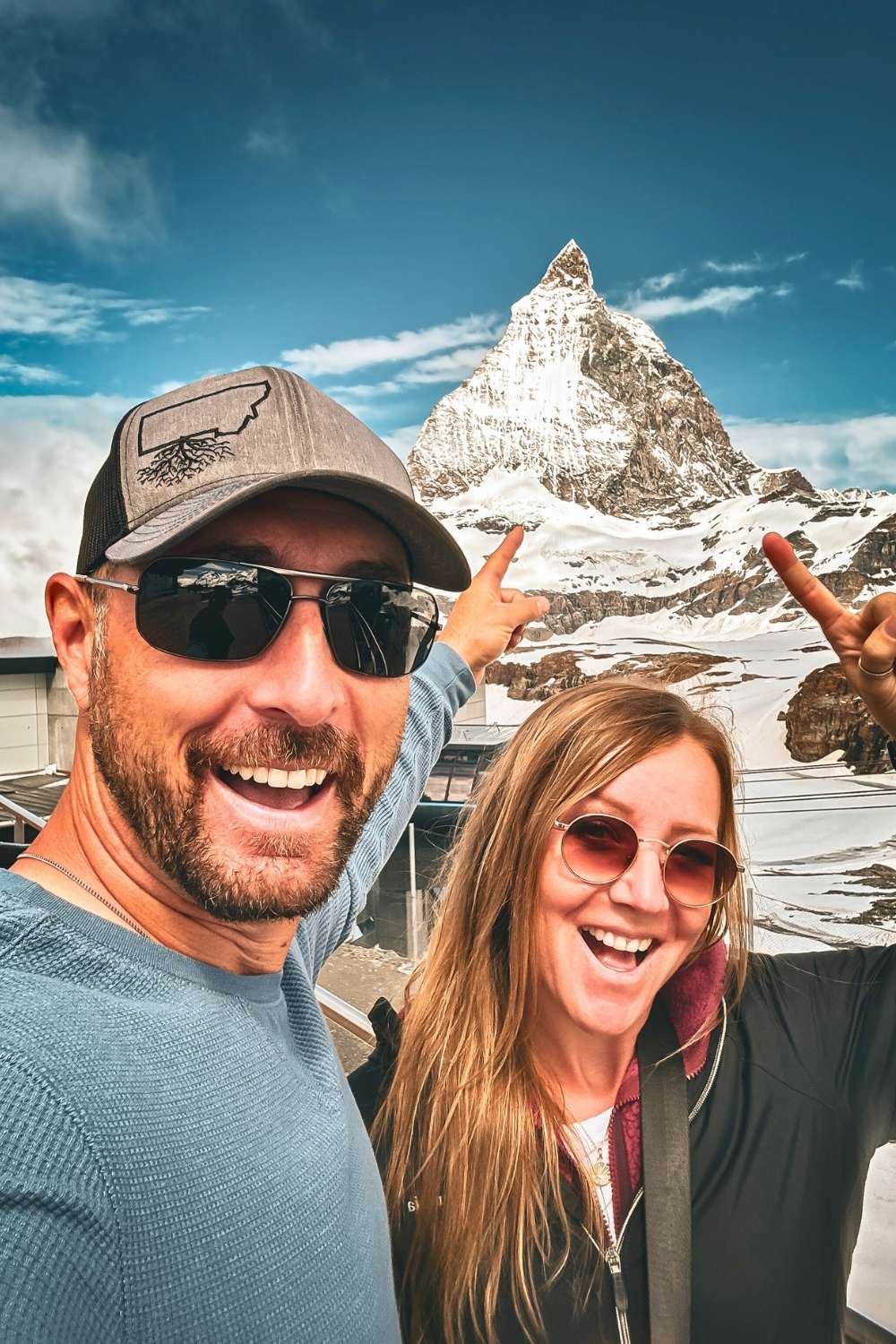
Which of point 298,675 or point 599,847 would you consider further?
point 599,847

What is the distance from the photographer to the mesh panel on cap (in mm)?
603

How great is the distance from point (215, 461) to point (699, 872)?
614mm

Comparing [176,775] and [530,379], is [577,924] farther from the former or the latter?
[530,379]

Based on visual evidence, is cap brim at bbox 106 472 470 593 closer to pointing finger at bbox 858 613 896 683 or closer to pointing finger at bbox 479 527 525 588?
pointing finger at bbox 858 613 896 683

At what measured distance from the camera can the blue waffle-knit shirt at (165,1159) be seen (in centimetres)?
36

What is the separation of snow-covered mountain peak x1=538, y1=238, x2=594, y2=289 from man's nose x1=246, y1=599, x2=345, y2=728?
A: 11912 cm

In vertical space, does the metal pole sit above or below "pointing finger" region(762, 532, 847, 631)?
below

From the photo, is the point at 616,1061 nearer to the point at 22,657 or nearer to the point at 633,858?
the point at 633,858

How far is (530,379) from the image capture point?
104625 mm

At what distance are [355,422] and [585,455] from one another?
98.7 meters

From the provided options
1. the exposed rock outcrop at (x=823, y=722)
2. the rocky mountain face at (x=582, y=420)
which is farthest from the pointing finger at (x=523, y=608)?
the rocky mountain face at (x=582, y=420)

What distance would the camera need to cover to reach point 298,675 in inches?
24.4

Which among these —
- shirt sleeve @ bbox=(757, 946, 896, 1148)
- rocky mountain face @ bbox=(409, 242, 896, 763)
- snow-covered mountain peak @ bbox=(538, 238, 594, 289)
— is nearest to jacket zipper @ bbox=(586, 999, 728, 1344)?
shirt sleeve @ bbox=(757, 946, 896, 1148)

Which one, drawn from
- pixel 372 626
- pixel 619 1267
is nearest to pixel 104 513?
pixel 372 626
